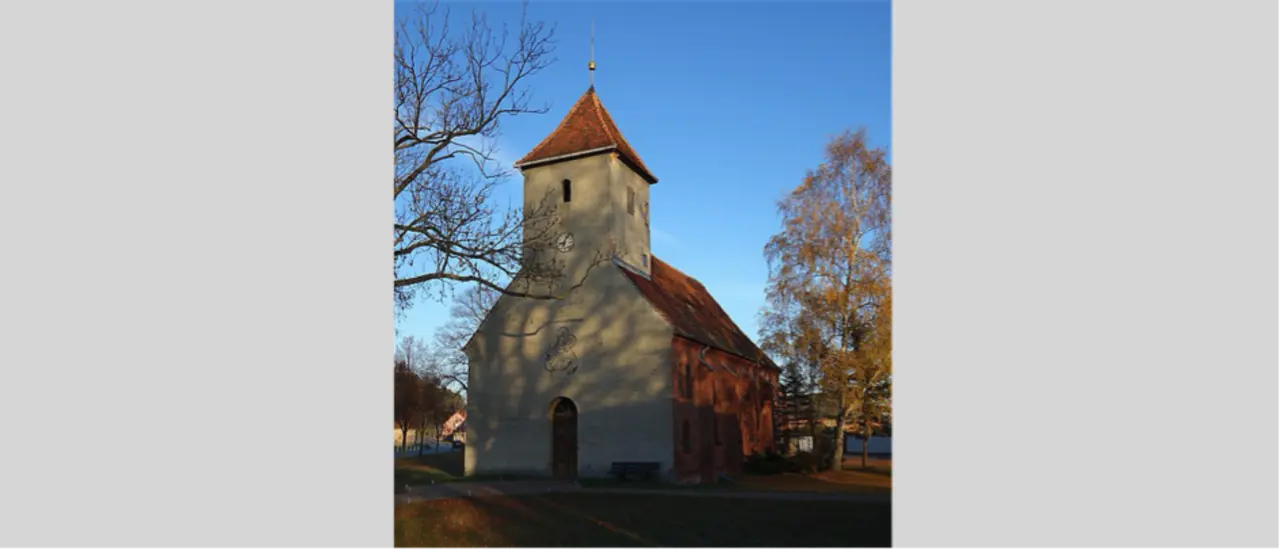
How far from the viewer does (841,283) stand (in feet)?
24.2

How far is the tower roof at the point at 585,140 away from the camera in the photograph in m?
8.23

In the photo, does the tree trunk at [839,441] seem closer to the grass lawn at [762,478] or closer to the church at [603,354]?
the grass lawn at [762,478]

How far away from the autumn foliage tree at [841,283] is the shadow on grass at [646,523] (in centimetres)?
57

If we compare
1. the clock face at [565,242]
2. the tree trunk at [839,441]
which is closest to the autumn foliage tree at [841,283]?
the tree trunk at [839,441]

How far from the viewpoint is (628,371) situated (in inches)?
444

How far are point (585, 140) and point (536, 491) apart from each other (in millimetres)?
3744

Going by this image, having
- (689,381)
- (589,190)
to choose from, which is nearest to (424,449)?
(589,190)

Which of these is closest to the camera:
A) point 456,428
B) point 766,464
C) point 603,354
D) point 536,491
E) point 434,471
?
point 766,464

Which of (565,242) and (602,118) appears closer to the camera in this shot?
(602,118)

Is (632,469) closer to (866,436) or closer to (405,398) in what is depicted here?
(405,398)

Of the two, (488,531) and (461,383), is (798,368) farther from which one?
(461,383)

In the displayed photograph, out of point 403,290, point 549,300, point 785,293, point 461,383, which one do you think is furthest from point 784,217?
point 461,383

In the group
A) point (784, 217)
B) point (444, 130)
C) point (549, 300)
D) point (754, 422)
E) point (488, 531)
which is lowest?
point (488, 531)

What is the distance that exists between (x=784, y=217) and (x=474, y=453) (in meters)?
4.59
